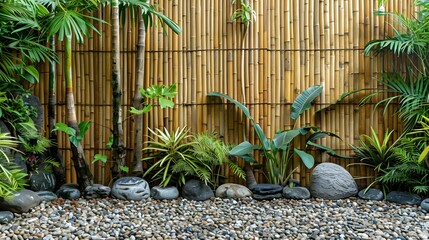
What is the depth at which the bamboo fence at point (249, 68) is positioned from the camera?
15.5 ft

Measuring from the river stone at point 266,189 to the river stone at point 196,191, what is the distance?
47 centimetres

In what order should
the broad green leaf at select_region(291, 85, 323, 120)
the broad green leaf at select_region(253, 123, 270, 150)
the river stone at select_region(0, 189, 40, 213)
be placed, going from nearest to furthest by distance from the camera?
the river stone at select_region(0, 189, 40, 213), the broad green leaf at select_region(253, 123, 270, 150), the broad green leaf at select_region(291, 85, 323, 120)

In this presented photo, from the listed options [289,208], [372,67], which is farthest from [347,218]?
[372,67]

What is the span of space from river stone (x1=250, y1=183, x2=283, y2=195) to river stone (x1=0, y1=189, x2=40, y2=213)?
86.3 inches

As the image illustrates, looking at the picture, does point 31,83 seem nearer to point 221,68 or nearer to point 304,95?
point 221,68

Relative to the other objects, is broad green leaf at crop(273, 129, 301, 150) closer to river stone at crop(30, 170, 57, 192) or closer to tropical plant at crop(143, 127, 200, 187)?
tropical plant at crop(143, 127, 200, 187)

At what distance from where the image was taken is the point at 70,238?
3184 millimetres

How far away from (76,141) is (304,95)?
8.26 feet

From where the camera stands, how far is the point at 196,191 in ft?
14.2

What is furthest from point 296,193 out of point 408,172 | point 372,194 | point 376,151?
point 408,172

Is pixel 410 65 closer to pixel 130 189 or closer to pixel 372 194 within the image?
pixel 372 194

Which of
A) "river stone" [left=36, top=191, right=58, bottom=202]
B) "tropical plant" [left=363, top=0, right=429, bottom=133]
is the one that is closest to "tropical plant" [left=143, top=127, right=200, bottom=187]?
"river stone" [left=36, top=191, right=58, bottom=202]

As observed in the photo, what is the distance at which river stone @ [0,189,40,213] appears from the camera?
3596 mm

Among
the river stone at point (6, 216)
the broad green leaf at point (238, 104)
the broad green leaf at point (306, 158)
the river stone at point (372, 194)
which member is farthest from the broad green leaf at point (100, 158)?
the river stone at point (372, 194)
